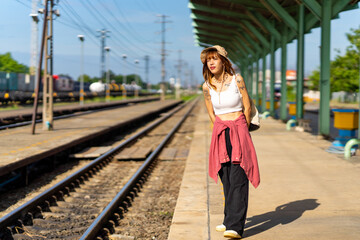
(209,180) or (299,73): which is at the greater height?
(299,73)

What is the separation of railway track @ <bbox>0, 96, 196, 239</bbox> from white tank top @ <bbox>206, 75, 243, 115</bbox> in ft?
6.66

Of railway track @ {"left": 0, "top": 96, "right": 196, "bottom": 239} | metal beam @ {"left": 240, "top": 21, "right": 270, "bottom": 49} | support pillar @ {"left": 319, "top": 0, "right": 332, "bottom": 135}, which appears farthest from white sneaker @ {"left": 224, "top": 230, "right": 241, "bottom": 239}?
metal beam @ {"left": 240, "top": 21, "right": 270, "bottom": 49}

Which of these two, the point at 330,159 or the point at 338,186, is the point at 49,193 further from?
the point at 330,159

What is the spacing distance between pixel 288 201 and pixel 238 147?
6.73ft

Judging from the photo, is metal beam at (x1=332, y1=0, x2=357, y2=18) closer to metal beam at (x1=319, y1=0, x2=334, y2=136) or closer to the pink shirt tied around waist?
metal beam at (x1=319, y1=0, x2=334, y2=136)

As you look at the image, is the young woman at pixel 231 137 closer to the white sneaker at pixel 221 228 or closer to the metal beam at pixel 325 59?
the white sneaker at pixel 221 228

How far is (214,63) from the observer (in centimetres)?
433

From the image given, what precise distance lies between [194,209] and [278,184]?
178cm

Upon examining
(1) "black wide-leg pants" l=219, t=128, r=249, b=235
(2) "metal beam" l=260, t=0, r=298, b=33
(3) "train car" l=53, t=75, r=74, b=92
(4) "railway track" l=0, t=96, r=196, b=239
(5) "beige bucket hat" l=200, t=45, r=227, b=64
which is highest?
(2) "metal beam" l=260, t=0, r=298, b=33

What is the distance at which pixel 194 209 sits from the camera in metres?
5.96

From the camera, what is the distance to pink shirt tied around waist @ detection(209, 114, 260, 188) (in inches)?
169

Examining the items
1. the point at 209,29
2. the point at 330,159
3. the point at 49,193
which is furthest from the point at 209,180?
the point at 209,29

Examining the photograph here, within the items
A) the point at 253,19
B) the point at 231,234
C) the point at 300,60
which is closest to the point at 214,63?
the point at 231,234

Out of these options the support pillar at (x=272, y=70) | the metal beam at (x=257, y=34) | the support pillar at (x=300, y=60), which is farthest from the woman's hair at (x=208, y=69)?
the support pillar at (x=272, y=70)
